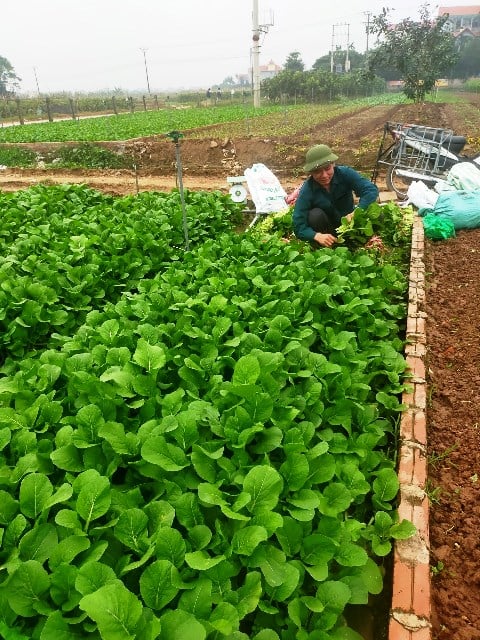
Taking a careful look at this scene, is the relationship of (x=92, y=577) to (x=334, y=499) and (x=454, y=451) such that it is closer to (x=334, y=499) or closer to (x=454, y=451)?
(x=334, y=499)

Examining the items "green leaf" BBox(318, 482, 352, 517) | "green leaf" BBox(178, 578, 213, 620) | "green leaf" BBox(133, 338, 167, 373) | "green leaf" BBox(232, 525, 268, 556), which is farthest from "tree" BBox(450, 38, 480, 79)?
"green leaf" BBox(178, 578, 213, 620)

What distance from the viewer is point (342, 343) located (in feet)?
10.2

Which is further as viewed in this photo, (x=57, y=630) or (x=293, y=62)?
(x=293, y=62)

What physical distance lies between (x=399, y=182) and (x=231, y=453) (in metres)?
9.83

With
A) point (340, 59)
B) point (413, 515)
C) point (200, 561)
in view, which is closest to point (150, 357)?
point (200, 561)

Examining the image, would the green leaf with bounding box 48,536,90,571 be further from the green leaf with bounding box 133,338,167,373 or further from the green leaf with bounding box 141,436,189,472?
the green leaf with bounding box 133,338,167,373

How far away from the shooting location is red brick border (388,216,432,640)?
6.23 ft

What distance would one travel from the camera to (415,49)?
80.5 ft

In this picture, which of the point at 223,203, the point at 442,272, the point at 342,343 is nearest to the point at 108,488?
the point at 342,343

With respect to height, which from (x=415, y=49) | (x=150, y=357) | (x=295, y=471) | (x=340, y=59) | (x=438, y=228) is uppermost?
(x=340, y=59)

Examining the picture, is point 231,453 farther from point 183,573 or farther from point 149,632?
point 149,632

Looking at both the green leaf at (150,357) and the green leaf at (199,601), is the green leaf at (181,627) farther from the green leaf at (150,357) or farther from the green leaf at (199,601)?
the green leaf at (150,357)

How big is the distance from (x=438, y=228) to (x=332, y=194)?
1859 mm

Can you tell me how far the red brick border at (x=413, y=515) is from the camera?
74.8 inches
